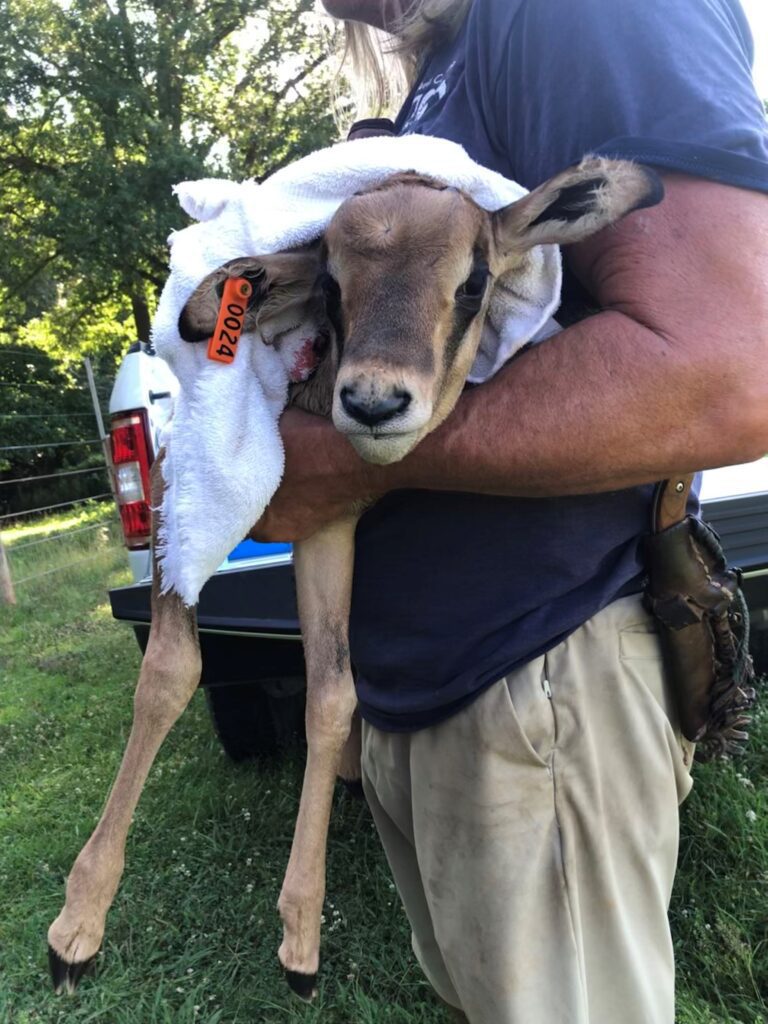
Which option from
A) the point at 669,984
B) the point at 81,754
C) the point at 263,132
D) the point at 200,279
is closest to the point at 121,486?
the point at 81,754

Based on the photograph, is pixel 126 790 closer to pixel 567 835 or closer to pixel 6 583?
pixel 567 835

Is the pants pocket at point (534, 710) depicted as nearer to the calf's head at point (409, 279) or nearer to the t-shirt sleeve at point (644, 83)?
the calf's head at point (409, 279)

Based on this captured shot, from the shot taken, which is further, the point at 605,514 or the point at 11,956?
the point at 11,956

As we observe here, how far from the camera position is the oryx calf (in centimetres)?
145

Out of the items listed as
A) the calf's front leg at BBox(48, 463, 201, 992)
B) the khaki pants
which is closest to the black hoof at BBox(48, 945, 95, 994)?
the calf's front leg at BBox(48, 463, 201, 992)

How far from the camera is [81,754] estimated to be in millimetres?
5023

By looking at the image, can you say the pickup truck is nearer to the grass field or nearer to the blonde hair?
the grass field

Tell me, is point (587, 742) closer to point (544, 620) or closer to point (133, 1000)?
point (544, 620)

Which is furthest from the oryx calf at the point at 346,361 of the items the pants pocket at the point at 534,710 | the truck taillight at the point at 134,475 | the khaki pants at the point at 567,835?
the truck taillight at the point at 134,475

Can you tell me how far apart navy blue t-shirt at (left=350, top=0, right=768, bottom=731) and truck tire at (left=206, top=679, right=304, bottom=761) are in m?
2.30

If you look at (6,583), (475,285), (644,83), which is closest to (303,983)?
(475,285)

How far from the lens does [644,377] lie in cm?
144

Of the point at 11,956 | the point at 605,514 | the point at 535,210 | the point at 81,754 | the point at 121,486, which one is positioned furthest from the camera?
the point at 81,754

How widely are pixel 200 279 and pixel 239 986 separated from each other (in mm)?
2477
